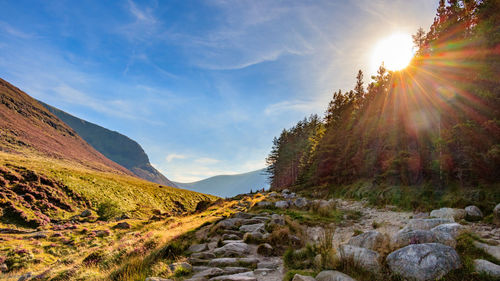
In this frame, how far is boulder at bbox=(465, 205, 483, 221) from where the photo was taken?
1156 cm

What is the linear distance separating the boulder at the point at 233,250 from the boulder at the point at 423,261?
5.47m

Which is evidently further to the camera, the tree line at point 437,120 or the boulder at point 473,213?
the tree line at point 437,120

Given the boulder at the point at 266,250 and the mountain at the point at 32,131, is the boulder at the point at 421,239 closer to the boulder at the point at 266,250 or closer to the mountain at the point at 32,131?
the boulder at the point at 266,250

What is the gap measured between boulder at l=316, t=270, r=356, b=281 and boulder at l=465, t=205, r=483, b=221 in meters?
11.1

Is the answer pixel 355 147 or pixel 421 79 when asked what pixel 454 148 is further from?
pixel 355 147

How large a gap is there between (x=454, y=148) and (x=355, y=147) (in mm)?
17194

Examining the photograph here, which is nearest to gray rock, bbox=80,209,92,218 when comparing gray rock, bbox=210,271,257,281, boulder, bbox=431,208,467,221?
gray rock, bbox=210,271,257,281

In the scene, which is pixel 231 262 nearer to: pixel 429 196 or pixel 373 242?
pixel 373 242

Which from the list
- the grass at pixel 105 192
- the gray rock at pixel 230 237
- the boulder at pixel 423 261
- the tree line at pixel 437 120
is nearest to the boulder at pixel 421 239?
the boulder at pixel 423 261

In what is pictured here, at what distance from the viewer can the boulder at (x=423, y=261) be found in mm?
4883

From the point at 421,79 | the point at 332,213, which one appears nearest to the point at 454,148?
the point at 332,213

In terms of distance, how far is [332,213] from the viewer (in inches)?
709

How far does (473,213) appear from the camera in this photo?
1189 cm

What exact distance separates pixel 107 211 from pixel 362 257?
51791 mm
